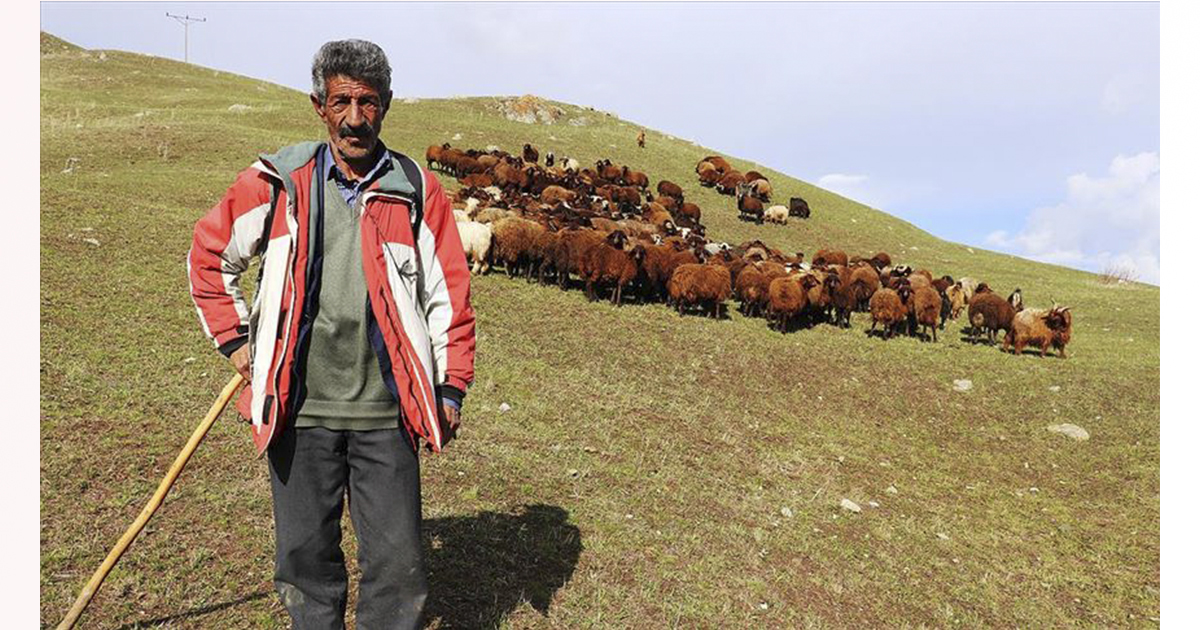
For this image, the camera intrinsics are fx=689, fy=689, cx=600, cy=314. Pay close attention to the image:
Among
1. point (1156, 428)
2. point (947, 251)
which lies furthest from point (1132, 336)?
point (947, 251)

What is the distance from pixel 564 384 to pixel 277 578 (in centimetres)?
589

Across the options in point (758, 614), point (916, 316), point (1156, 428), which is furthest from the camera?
point (916, 316)

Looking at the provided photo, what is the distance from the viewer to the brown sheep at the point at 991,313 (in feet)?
48.9

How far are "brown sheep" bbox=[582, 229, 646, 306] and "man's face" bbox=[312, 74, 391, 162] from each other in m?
10.8

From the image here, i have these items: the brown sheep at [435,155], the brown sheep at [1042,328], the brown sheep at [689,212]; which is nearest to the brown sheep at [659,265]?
the brown sheep at [1042,328]

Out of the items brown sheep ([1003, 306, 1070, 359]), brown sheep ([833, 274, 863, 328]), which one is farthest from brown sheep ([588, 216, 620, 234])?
brown sheep ([1003, 306, 1070, 359])

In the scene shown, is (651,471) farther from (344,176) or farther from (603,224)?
(603,224)

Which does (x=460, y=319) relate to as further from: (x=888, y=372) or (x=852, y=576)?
(x=888, y=372)

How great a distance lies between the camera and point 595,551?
5086 mm

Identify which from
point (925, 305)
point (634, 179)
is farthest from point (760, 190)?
point (925, 305)

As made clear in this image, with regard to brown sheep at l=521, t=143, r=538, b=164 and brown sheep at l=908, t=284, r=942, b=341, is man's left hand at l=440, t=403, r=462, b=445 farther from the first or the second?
brown sheep at l=521, t=143, r=538, b=164

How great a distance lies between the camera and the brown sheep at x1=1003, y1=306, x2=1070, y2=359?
46.5 ft

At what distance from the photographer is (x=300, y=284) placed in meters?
2.71

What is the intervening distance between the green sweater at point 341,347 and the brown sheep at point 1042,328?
14910 mm
